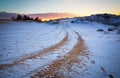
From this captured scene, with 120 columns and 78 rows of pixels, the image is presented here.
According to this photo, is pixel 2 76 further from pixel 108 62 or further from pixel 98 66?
pixel 108 62

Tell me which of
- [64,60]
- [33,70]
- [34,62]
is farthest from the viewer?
[64,60]

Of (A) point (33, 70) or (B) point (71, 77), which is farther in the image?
(A) point (33, 70)

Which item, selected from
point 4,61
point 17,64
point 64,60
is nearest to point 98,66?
point 64,60

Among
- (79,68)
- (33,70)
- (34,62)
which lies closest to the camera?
(33,70)

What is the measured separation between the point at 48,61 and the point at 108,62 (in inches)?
132

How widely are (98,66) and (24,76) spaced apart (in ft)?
11.9

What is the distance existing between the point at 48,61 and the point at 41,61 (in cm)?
38

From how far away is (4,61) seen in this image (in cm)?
596

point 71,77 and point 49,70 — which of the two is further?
point 49,70

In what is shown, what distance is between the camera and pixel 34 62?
6.08 meters

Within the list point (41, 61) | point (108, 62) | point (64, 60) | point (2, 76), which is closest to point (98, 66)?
point (108, 62)

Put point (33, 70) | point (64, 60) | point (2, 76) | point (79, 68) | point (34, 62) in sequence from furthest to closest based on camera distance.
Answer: point (64, 60), point (34, 62), point (79, 68), point (33, 70), point (2, 76)

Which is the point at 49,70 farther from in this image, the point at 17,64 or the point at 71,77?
the point at 17,64

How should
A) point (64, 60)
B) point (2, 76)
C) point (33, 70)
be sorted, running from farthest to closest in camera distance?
point (64, 60) → point (33, 70) → point (2, 76)
